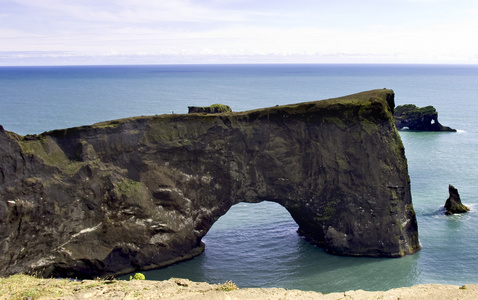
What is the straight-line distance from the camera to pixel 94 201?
3112cm

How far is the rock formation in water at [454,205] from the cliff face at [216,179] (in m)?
9.42

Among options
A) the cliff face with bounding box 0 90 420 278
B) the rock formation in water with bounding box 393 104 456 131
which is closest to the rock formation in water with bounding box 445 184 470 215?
the cliff face with bounding box 0 90 420 278

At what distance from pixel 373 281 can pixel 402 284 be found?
5.49 feet

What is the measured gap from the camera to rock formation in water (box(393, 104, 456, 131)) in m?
94.6

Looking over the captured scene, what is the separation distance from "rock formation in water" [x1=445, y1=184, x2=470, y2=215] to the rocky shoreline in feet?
71.6

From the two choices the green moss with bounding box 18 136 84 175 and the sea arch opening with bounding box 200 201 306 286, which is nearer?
the green moss with bounding box 18 136 84 175

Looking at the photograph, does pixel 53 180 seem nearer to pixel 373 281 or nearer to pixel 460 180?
pixel 373 281

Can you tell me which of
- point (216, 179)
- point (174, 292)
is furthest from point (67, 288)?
point (216, 179)

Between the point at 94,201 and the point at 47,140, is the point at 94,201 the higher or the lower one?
the lower one

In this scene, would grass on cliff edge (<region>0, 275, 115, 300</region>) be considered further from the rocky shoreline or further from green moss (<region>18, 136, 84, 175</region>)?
green moss (<region>18, 136, 84, 175</region>)

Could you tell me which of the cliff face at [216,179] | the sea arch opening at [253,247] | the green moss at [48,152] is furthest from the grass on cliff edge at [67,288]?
the sea arch opening at [253,247]

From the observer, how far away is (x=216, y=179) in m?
34.1

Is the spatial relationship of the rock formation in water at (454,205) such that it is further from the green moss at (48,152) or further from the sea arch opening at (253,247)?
the green moss at (48,152)

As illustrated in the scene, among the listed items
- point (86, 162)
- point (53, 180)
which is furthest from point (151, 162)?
point (53, 180)
